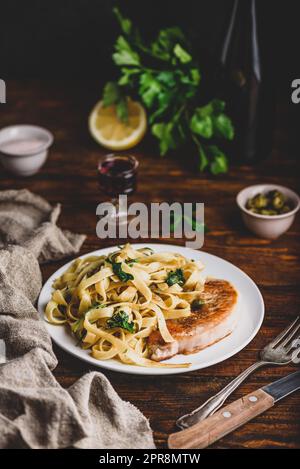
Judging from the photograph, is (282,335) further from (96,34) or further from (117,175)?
(96,34)

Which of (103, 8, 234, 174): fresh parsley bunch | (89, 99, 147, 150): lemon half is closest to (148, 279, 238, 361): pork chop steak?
(103, 8, 234, 174): fresh parsley bunch

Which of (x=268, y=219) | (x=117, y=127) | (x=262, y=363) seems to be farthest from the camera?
(x=117, y=127)

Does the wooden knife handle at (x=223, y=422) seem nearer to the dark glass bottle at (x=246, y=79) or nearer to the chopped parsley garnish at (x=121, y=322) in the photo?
the chopped parsley garnish at (x=121, y=322)

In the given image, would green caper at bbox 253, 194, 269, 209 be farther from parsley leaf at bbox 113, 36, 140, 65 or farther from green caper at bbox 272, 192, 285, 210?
parsley leaf at bbox 113, 36, 140, 65

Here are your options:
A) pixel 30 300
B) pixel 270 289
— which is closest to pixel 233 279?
pixel 270 289

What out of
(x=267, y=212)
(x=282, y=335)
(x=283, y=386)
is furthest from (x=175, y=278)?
(x=267, y=212)

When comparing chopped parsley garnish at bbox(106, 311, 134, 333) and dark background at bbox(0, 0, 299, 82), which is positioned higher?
dark background at bbox(0, 0, 299, 82)

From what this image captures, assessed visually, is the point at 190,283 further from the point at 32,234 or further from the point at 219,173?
the point at 219,173
